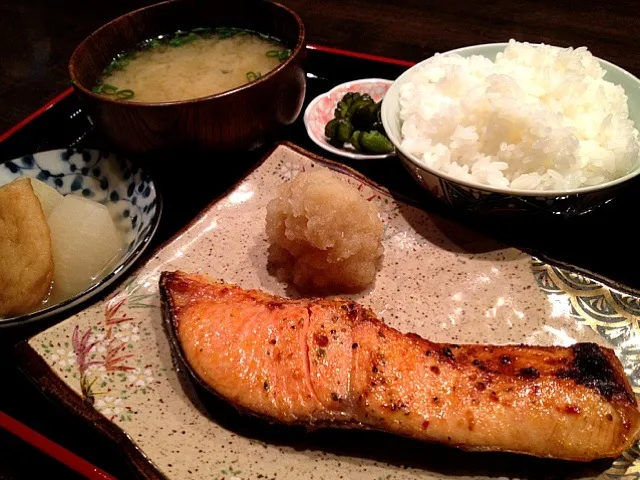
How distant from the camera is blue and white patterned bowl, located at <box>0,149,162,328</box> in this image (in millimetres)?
2402

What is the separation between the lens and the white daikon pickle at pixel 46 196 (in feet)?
7.49

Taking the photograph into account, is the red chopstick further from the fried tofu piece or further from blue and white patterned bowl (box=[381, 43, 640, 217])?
blue and white patterned bowl (box=[381, 43, 640, 217])

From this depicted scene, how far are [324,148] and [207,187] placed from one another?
26.2 inches

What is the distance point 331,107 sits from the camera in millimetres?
3172

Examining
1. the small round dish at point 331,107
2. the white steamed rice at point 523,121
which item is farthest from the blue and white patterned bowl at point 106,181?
the white steamed rice at point 523,121

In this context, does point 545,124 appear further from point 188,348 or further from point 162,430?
point 162,430

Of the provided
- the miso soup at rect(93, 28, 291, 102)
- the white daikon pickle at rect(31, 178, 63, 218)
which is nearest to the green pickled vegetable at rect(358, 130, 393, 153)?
the miso soup at rect(93, 28, 291, 102)

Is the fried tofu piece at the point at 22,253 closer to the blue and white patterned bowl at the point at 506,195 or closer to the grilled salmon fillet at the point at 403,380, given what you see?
the grilled salmon fillet at the point at 403,380

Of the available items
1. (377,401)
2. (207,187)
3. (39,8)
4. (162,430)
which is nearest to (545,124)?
(377,401)

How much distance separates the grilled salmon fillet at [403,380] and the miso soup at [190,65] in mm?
1399

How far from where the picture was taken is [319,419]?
5.13 feet

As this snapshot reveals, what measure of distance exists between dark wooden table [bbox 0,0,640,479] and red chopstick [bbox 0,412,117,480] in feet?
7.85

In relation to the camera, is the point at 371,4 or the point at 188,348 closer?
the point at 188,348

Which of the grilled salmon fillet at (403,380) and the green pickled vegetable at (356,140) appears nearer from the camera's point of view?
the grilled salmon fillet at (403,380)
